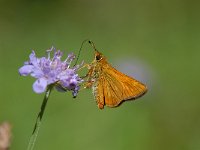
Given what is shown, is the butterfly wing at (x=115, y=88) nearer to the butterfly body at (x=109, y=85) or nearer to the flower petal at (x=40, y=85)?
the butterfly body at (x=109, y=85)

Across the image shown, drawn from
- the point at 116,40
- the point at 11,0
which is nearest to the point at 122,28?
the point at 116,40

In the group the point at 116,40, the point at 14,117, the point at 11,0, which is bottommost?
the point at 14,117

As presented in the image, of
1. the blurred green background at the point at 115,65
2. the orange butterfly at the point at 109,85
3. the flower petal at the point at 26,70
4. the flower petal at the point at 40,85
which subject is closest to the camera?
the flower petal at the point at 40,85

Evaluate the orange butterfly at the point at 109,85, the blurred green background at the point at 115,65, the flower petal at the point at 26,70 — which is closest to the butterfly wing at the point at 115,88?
the orange butterfly at the point at 109,85

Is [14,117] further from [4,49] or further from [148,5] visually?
[148,5]

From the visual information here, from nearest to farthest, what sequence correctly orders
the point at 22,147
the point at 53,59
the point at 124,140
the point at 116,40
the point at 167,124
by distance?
the point at 53,59 < the point at 22,147 < the point at 124,140 < the point at 167,124 < the point at 116,40

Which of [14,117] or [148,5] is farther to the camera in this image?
[148,5]
